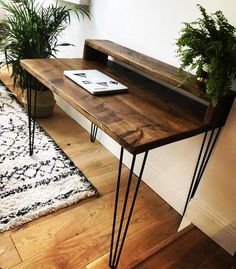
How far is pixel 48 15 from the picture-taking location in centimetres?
199

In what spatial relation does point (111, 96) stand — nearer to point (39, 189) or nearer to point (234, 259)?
point (39, 189)

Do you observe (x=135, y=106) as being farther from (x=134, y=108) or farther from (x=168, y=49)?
(x=168, y=49)

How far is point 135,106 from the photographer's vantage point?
45.5 inches

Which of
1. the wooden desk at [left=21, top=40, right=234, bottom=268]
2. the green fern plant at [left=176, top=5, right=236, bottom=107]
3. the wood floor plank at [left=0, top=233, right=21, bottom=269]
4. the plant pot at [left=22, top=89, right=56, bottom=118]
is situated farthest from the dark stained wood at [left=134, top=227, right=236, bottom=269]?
the plant pot at [left=22, top=89, right=56, bottom=118]

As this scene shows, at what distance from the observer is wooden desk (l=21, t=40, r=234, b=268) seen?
3.13 ft

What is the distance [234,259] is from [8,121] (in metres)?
1.85

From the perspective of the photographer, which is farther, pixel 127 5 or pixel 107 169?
pixel 107 169

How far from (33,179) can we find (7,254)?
49cm

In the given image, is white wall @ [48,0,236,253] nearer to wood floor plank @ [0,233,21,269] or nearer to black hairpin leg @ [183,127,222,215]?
black hairpin leg @ [183,127,222,215]

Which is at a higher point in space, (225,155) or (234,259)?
(225,155)

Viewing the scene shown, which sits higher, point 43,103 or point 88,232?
point 43,103

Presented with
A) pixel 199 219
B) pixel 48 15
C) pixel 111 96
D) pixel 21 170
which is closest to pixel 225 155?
pixel 199 219

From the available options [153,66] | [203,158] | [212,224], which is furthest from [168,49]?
[212,224]

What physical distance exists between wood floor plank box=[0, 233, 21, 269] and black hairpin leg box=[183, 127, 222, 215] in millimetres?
921
